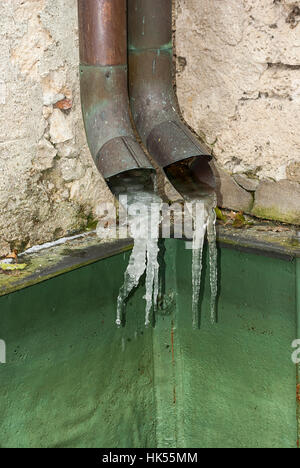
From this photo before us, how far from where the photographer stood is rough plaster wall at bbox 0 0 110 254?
240cm

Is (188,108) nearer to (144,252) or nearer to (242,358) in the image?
(144,252)

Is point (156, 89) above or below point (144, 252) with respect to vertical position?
above

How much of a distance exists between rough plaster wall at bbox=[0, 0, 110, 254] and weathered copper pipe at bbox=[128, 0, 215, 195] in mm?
251

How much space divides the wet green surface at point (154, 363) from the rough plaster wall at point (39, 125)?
322 millimetres

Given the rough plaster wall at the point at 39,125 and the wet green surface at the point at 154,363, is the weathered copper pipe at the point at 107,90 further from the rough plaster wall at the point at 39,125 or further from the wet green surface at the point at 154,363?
the wet green surface at the point at 154,363

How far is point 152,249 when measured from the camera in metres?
2.61

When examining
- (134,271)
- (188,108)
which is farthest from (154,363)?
(188,108)

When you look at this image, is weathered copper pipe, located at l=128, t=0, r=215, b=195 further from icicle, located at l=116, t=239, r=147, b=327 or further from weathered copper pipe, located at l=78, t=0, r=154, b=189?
icicle, located at l=116, t=239, r=147, b=327

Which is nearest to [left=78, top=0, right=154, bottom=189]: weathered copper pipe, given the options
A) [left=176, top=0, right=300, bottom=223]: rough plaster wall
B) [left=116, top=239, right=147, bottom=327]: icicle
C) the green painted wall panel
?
[left=116, top=239, right=147, bottom=327]: icicle

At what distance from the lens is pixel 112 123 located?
2498 mm

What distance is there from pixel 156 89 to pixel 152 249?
2.28ft

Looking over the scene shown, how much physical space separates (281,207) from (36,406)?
4.54 ft

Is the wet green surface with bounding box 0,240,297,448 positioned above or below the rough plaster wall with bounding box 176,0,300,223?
below
